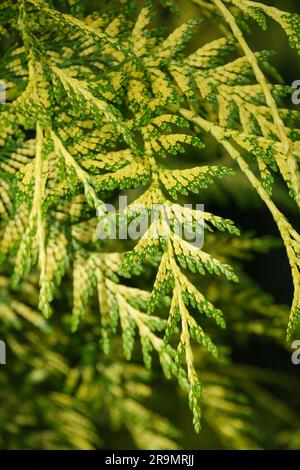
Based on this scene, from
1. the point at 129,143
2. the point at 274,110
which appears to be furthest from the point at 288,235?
the point at 129,143

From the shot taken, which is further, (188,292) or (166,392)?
(166,392)

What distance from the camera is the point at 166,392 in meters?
2.68

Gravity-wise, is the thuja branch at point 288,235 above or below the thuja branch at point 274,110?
below

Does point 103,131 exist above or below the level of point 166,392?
above

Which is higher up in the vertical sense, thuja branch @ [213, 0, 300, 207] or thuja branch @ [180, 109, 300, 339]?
thuja branch @ [213, 0, 300, 207]

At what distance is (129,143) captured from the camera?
0.91 meters

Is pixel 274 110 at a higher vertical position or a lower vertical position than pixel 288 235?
higher

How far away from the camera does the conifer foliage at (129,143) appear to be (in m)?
0.90

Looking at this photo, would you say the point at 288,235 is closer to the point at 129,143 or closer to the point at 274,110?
the point at 274,110

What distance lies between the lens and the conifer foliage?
903mm

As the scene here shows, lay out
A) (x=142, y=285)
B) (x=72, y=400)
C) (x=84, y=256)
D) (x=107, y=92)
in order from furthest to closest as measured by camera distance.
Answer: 1. (x=72, y=400)
2. (x=142, y=285)
3. (x=84, y=256)
4. (x=107, y=92)
